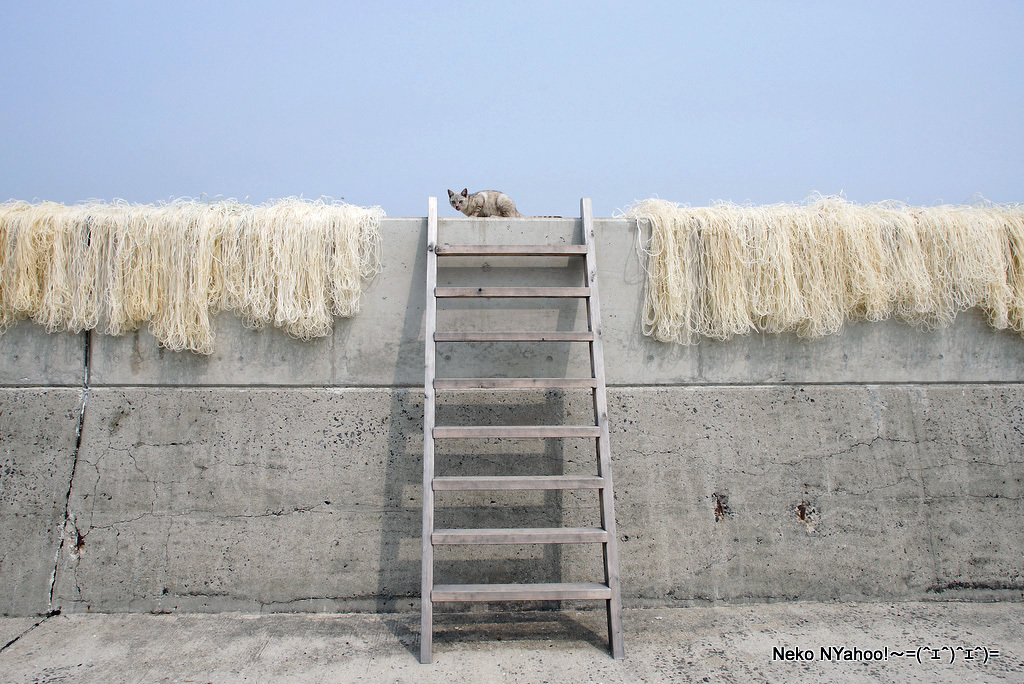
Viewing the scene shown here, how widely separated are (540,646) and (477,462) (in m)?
0.87

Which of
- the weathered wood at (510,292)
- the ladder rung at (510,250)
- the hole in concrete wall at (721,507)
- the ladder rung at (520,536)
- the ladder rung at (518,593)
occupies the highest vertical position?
the ladder rung at (510,250)

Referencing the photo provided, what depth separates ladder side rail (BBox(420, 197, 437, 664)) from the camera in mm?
2570

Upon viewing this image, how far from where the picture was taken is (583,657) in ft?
8.47

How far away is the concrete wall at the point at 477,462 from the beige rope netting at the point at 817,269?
127 millimetres

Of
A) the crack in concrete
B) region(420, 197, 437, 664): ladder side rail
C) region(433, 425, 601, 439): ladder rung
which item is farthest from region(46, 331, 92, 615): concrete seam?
region(433, 425, 601, 439): ladder rung

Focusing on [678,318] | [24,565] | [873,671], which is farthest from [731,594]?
[24,565]

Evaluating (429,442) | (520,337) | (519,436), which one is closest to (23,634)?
(429,442)

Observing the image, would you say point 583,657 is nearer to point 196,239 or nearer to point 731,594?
point 731,594

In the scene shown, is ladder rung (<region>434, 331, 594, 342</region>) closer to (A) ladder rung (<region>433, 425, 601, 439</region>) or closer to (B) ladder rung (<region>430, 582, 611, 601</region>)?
(A) ladder rung (<region>433, 425, 601, 439</region>)

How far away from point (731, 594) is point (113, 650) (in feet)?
9.17

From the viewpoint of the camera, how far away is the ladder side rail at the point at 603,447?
8.54 ft

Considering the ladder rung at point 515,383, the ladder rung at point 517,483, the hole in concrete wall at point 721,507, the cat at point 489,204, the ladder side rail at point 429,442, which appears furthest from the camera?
the cat at point 489,204

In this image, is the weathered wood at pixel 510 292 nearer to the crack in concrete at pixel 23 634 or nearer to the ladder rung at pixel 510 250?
the ladder rung at pixel 510 250

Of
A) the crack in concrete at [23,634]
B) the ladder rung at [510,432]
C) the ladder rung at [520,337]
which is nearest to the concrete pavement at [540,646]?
the crack in concrete at [23,634]
